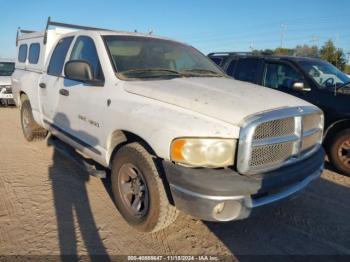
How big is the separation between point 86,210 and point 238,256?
1.76 m

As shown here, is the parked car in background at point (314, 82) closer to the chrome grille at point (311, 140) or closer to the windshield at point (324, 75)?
the windshield at point (324, 75)

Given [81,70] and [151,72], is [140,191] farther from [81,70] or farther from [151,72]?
[81,70]

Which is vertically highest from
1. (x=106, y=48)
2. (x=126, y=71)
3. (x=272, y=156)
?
(x=106, y=48)

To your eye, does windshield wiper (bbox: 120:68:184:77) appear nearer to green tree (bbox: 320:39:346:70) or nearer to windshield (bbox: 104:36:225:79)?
windshield (bbox: 104:36:225:79)

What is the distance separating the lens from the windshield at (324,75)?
599 centimetres

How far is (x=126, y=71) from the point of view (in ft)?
12.4

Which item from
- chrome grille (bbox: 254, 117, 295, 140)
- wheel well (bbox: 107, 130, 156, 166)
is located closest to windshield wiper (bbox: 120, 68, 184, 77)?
wheel well (bbox: 107, 130, 156, 166)

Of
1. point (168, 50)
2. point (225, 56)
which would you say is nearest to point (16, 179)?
point (168, 50)

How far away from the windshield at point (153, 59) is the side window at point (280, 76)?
6.91 ft

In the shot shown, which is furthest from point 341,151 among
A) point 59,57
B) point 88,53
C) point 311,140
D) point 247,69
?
point 59,57

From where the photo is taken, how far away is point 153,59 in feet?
13.6

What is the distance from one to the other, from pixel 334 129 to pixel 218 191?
144 inches

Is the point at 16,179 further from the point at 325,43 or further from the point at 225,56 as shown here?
the point at 325,43

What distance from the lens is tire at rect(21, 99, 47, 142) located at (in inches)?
249
